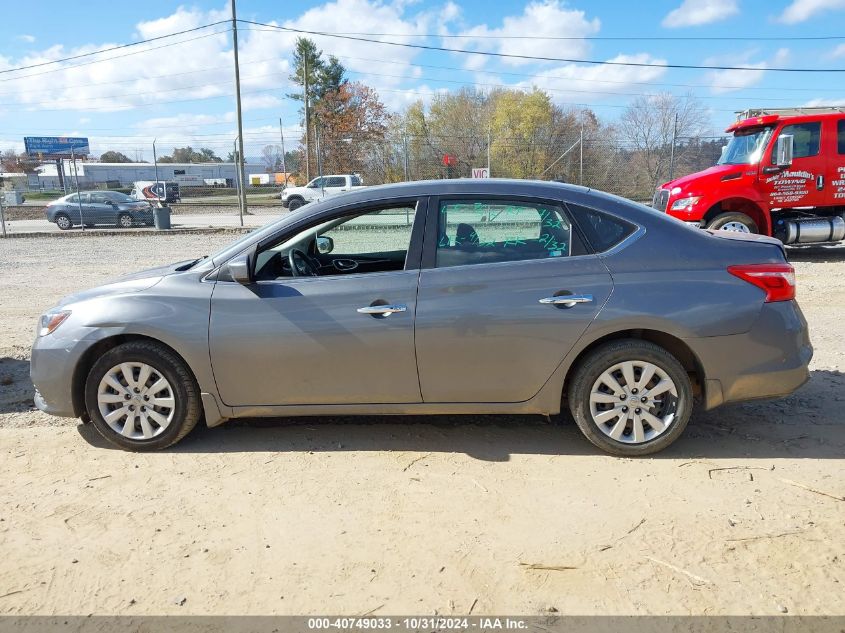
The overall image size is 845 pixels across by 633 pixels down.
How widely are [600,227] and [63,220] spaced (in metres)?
26.1

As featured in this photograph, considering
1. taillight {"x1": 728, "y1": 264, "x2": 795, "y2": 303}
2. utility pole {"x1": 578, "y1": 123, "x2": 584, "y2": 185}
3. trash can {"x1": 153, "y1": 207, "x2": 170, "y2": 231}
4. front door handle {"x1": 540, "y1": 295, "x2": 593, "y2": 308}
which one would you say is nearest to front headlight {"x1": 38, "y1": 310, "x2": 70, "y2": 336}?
front door handle {"x1": 540, "y1": 295, "x2": 593, "y2": 308}

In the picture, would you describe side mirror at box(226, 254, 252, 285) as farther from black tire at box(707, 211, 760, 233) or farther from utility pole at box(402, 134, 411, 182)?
utility pole at box(402, 134, 411, 182)

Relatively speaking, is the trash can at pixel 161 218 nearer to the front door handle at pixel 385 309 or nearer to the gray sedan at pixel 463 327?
the gray sedan at pixel 463 327

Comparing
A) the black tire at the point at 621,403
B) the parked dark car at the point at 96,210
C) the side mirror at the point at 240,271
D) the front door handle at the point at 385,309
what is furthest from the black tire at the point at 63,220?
the black tire at the point at 621,403

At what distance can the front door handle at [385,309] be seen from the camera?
149 inches

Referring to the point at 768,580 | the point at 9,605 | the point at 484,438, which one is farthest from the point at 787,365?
the point at 9,605

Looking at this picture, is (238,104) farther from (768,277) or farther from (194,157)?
(194,157)

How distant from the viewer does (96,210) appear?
2514 cm

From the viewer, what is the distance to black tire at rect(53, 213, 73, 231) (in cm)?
2489

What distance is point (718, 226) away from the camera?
1145 centimetres

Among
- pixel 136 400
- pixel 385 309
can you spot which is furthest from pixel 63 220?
pixel 385 309

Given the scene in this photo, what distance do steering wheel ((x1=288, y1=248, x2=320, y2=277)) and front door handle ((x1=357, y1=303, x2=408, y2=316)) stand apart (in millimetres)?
535

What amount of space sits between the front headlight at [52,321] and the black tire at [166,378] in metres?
0.39

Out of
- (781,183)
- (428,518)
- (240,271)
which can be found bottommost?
(428,518)
